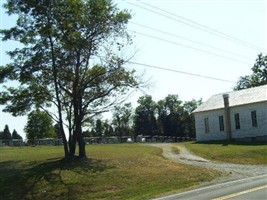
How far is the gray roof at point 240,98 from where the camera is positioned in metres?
47.3

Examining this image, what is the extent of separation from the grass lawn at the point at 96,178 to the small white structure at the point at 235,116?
2130cm

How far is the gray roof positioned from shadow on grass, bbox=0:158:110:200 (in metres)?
25.4

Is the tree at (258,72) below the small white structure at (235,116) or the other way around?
the other way around

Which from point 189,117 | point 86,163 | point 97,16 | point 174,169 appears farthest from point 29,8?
point 189,117

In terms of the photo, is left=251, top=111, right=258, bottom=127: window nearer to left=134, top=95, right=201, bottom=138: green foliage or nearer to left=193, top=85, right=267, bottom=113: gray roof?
left=193, top=85, right=267, bottom=113: gray roof

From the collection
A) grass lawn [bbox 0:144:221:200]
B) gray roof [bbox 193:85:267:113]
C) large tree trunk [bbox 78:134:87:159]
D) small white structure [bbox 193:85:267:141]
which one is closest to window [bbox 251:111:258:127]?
small white structure [bbox 193:85:267:141]

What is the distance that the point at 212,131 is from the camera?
51.9 metres

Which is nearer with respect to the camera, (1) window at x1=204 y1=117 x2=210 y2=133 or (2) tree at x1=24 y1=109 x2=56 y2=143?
(1) window at x1=204 y1=117 x2=210 y2=133

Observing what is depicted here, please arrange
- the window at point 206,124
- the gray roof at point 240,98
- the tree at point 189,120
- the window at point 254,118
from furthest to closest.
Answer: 1. the tree at point 189,120
2. the window at point 206,124
3. the gray roof at point 240,98
4. the window at point 254,118

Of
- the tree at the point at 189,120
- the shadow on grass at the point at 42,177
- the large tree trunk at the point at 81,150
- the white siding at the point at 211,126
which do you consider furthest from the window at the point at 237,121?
the tree at the point at 189,120

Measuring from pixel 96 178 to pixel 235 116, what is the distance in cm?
2971

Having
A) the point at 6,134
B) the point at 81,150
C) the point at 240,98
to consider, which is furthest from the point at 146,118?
the point at 81,150

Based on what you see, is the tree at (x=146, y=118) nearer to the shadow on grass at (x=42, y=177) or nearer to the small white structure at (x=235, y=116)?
the small white structure at (x=235, y=116)

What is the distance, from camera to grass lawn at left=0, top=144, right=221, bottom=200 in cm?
2038
